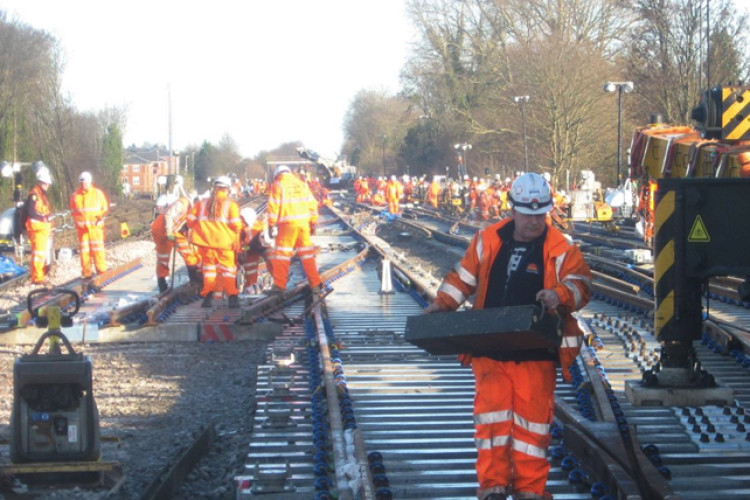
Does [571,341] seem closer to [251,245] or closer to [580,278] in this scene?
[580,278]

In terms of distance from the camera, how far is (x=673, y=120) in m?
35.8

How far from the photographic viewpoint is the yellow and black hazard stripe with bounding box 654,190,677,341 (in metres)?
5.74

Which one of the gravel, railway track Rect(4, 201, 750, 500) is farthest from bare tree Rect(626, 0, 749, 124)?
the gravel

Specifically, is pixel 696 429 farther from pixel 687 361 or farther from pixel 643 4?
pixel 643 4

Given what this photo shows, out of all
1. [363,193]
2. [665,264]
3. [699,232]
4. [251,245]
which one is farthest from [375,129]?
[699,232]

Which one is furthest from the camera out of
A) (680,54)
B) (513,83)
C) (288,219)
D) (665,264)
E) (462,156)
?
(462,156)

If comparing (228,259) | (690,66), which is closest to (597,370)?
(228,259)

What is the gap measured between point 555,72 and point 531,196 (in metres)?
38.5

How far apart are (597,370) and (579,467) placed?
6.65 feet

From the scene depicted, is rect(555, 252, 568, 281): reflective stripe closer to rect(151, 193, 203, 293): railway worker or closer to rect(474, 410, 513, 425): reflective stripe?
rect(474, 410, 513, 425): reflective stripe

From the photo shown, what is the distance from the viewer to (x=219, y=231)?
38.7ft

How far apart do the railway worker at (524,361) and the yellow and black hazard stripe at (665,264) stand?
1.30 m

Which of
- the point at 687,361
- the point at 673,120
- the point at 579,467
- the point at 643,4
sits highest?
the point at 643,4

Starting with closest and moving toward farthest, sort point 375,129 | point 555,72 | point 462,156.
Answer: point 555,72
point 462,156
point 375,129
